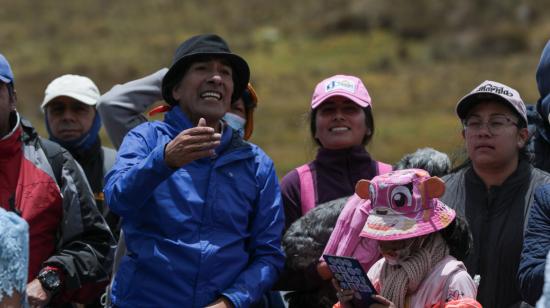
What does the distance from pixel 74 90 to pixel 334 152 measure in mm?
1846

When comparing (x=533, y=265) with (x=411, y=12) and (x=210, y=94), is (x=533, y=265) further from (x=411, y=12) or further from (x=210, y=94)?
(x=411, y=12)

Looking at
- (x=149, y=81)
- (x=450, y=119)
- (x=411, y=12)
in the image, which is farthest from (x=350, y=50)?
(x=149, y=81)

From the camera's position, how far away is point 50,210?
16.5 feet

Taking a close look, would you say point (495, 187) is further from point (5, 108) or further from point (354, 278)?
point (5, 108)

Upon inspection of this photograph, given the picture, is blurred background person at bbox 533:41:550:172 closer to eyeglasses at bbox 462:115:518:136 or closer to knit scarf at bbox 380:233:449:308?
eyeglasses at bbox 462:115:518:136

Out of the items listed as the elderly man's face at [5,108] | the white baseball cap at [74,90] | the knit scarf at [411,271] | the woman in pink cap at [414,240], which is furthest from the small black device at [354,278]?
the white baseball cap at [74,90]

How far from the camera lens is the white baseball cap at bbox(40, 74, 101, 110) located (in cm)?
654

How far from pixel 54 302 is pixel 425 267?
177 centimetres

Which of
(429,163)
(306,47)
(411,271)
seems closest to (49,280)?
(411,271)

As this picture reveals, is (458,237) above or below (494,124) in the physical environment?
A: below

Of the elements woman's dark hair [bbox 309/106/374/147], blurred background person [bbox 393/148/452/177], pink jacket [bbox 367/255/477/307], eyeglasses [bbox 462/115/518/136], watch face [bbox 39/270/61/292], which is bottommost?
watch face [bbox 39/270/61/292]

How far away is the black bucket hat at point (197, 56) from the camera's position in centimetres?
483

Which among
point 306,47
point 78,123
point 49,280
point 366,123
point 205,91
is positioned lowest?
point 49,280

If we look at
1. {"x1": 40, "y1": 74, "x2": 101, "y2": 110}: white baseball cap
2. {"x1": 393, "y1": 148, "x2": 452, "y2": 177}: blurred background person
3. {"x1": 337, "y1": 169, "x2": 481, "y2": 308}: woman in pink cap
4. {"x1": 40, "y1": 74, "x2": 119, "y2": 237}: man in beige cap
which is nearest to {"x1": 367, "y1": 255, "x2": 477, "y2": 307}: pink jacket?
{"x1": 337, "y1": 169, "x2": 481, "y2": 308}: woman in pink cap
